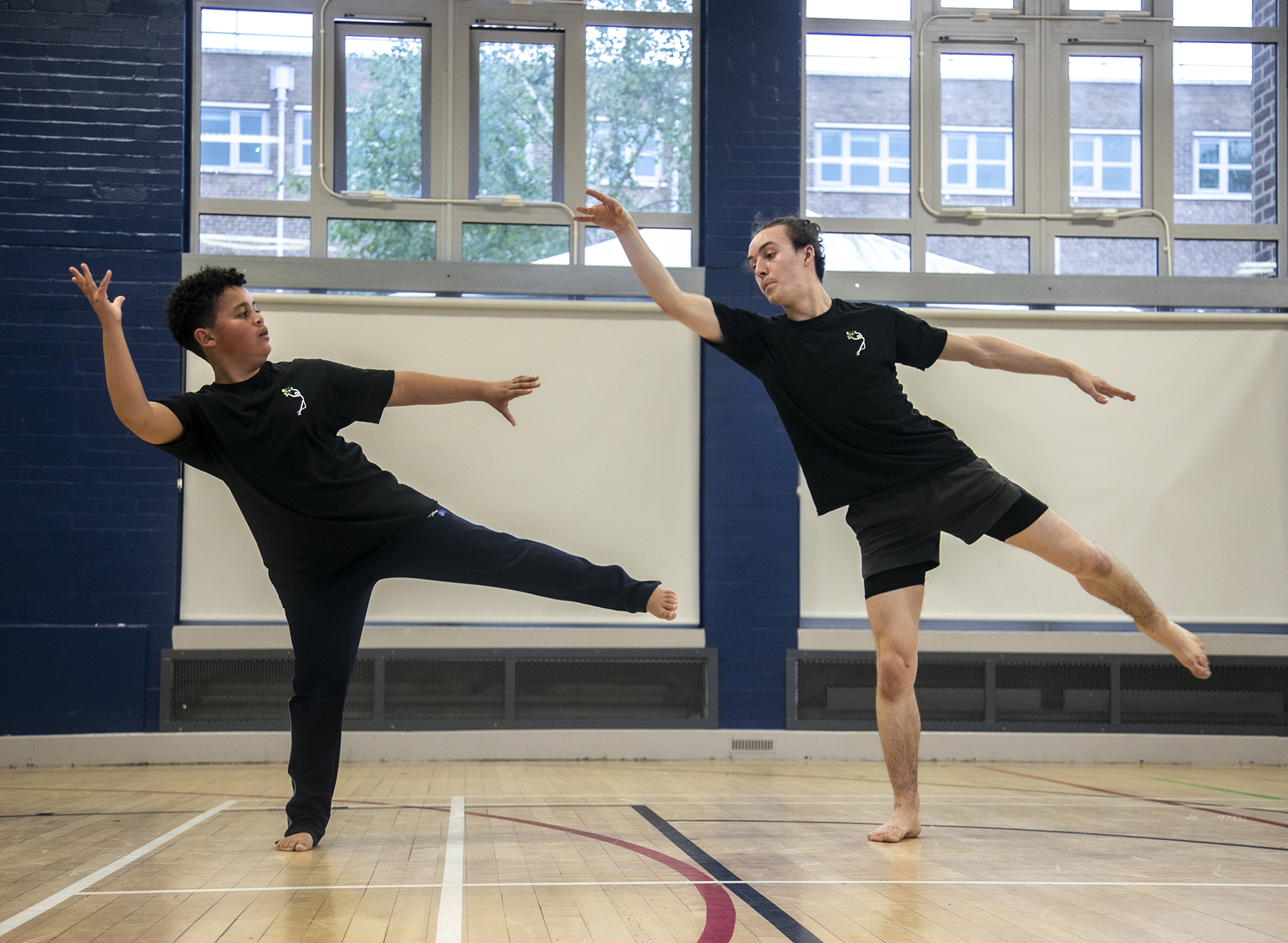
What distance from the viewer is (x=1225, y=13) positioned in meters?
6.63

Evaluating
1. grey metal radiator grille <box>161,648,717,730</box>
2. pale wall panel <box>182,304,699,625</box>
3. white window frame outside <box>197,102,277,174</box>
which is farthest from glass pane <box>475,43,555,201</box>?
grey metal radiator grille <box>161,648,717,730</box>

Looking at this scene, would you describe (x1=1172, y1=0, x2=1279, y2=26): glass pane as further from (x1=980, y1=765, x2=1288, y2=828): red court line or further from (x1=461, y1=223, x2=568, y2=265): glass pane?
(x1=980, y1=765, x2=1288, y2=828): red court line

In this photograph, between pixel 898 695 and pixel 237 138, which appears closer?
pixel 898 695

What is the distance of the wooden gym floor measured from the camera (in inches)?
83.7

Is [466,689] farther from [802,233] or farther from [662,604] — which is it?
[802,233]

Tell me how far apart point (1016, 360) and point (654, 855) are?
1.74m

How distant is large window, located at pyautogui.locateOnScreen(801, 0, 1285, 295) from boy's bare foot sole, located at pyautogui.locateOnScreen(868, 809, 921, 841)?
13.0 feet

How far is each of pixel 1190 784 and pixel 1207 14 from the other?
458cm

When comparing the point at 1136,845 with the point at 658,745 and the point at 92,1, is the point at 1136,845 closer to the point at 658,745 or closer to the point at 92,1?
the point at 658,745

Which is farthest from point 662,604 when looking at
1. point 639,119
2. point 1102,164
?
point 1102,164

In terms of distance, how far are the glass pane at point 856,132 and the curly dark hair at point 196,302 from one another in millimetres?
4218

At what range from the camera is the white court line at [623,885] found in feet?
8.02

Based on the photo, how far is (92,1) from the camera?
5.86m

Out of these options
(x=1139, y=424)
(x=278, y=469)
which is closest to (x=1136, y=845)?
(x=278, y=469)
